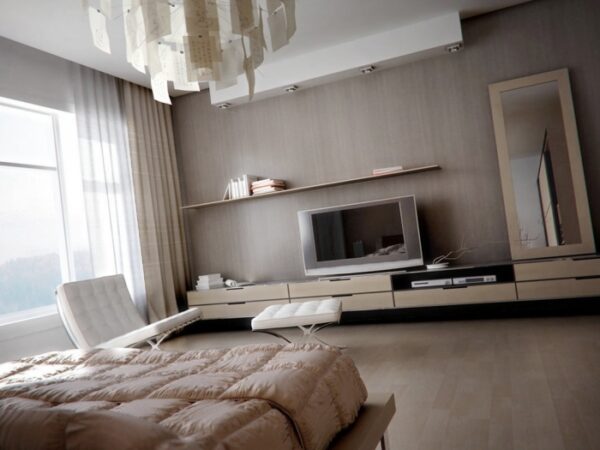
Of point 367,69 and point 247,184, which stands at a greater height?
point 367,69

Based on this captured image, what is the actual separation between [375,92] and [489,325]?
7.90 feet

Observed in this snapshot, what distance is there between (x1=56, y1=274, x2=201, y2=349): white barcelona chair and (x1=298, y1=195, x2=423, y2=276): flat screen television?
1.37 metres

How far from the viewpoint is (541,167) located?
4113 millimetres

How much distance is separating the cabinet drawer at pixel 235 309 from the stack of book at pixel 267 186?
1125mm

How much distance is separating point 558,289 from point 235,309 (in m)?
2.94

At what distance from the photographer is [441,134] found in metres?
4.54

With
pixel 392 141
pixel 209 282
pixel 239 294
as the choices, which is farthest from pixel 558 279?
pixel 209 282

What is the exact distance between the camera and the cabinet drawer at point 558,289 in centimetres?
376

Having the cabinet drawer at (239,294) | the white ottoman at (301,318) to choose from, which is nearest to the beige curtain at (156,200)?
the cabinet drawer at (239,294)

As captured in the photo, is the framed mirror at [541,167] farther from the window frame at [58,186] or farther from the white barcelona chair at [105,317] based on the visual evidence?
the window frame at [58,186]

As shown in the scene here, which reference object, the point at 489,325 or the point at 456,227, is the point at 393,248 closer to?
the point at 456,227

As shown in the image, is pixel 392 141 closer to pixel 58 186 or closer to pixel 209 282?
pixel 209 282

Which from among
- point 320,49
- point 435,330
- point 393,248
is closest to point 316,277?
point 393,248

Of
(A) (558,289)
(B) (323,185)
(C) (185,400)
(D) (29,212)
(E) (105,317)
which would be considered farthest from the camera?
(B) (323,185)
